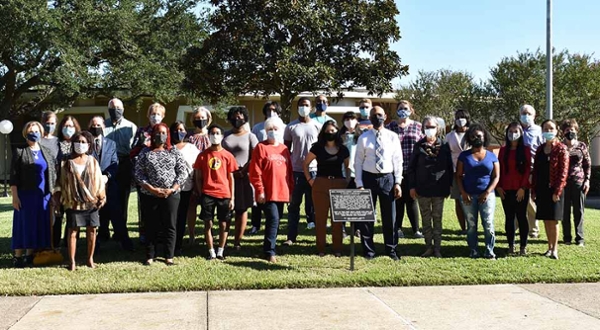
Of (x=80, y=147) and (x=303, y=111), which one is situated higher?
(x=303, y=111)

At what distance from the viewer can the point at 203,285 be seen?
21.9ft

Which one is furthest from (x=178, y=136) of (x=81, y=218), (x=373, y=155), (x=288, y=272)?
(x=373, y=155)

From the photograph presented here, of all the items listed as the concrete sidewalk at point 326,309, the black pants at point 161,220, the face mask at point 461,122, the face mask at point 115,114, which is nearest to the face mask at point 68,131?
the face mask at point 115,114

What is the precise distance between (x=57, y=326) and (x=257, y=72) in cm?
1261

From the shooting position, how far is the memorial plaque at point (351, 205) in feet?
23.9

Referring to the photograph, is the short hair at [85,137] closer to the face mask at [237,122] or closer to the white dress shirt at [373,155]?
the face mask at [237,122]

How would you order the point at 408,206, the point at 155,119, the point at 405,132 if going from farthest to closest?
the point at 408,206 → the point at 405,132 → the point at 155,119

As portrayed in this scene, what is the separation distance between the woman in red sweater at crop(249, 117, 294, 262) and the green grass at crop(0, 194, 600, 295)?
42 centimetres

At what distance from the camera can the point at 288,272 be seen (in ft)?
23.8

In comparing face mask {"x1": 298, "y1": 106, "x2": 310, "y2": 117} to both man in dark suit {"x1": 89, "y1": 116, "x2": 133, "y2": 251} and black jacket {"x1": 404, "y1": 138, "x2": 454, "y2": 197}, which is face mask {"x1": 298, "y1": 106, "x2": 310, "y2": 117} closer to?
black jacket {"x1": 404, "y1": 138, "x2": 454, "y2": 197}

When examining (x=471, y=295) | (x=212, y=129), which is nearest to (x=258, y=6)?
(x=212, y=129)

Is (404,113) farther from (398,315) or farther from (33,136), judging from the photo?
(33,136)

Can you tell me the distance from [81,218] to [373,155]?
3783mm

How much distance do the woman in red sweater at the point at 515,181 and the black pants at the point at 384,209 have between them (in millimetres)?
1710
